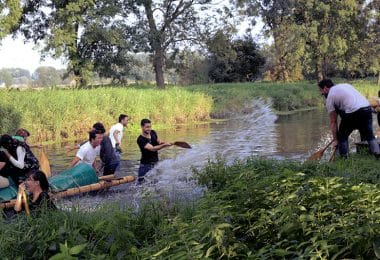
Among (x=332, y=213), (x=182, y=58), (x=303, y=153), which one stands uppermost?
(x=182, y=58)

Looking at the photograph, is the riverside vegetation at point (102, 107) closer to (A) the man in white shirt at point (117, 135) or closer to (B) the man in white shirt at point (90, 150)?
(A) the man in white shirt at point (117, 135)

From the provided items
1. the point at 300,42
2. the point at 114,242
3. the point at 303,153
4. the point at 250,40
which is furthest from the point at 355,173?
the point at 250,40

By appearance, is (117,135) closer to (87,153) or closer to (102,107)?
(87,153)

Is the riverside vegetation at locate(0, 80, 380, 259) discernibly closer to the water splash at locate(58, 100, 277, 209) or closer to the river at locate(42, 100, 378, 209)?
the river at locate(42, 100, 378, 209)

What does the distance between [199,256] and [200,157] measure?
1011cm

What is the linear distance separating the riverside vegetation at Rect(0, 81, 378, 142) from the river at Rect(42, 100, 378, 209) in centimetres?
123

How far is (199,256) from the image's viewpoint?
353cm

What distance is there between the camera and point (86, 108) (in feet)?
62.2

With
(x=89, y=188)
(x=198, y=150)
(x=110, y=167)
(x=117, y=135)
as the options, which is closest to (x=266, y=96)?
(x=198, y=150)

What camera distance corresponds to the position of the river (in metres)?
8.28

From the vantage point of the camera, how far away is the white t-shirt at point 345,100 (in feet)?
27.2

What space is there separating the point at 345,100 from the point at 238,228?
4769 mm

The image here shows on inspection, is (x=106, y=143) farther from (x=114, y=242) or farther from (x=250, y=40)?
(x=250, y=40)

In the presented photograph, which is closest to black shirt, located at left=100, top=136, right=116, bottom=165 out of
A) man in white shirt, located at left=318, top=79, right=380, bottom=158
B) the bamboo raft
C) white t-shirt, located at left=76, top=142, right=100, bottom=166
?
white t-shirt, located at left=76, top=142, right=100, bottom=166
